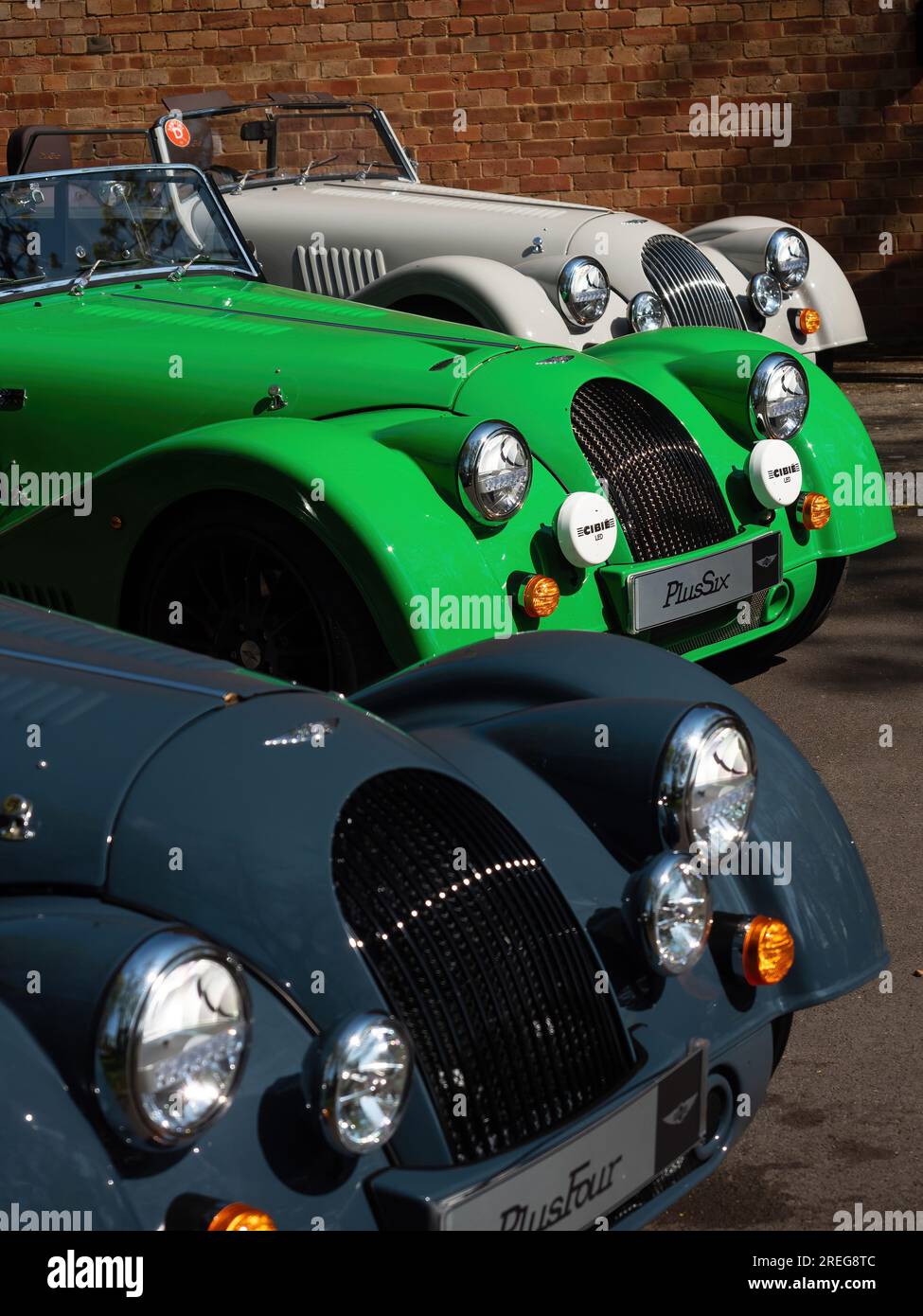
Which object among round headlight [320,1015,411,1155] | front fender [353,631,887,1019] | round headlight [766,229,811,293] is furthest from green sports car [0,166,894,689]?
round headlight [766,229,811,293]

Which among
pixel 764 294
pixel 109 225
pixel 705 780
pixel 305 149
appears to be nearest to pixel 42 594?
pixel 109 225

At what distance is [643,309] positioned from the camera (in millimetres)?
7215

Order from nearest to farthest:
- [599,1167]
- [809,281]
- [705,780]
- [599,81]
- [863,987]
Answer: [599,1167] < [705,780] < [863,987] < [809,281] < [599,81]

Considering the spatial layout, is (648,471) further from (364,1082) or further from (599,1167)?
(364,1082)

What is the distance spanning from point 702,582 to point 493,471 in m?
0.76

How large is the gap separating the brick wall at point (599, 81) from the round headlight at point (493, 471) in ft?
23.5

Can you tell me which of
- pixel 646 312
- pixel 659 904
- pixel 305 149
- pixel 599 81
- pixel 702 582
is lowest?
pixel 659 904

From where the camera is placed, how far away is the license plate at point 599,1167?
197cm

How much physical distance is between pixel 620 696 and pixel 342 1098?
103 centimetres

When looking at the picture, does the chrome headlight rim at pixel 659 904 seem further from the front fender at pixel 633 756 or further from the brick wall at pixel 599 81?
the brick wall at pixel 599 81

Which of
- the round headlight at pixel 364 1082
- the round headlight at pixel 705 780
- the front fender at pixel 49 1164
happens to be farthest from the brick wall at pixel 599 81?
the front fender at pixel 49 1164

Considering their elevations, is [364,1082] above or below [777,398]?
below

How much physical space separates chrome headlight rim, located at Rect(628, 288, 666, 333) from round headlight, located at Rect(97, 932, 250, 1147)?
5.74 metres
